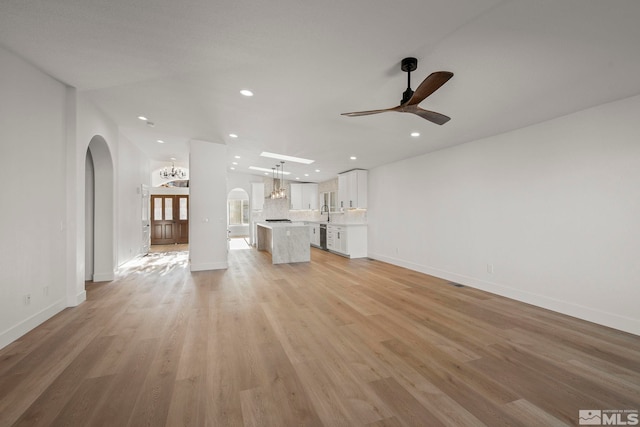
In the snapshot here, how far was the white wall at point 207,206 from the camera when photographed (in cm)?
588

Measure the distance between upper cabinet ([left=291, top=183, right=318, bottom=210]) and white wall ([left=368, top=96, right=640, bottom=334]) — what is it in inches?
228

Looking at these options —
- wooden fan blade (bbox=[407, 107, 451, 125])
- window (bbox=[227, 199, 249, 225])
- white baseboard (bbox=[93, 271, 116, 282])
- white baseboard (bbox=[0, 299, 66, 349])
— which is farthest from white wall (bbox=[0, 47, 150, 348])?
window (bbox=[227, 199, 249, 225])

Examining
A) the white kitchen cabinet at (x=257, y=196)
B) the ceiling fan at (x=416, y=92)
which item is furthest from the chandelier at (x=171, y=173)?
the ceiling fan at (x=416, y=92)

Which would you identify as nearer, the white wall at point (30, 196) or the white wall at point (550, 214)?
the white wall at point (30, 196)

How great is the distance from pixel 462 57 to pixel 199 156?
211 inches

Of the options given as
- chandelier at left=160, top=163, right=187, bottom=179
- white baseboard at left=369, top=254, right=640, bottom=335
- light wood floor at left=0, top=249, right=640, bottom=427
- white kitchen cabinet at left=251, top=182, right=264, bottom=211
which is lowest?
light wood floor at left=0, top=249, right=640, bottom=427

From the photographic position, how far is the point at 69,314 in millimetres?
3283

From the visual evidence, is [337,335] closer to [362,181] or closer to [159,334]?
[159,334]

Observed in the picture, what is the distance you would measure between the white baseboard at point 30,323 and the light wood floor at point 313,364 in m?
0.08

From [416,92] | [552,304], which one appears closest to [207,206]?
[416,92]

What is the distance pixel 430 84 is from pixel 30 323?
15.0 ft

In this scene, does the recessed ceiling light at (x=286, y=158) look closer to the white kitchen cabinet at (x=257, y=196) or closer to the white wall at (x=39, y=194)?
the white wall at (x=39, y=194)

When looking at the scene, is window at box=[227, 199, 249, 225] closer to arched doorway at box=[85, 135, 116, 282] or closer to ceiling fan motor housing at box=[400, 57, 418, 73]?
arched doorway at box=[85, 135, 116, 282]

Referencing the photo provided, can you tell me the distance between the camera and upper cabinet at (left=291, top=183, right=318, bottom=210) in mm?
10750
